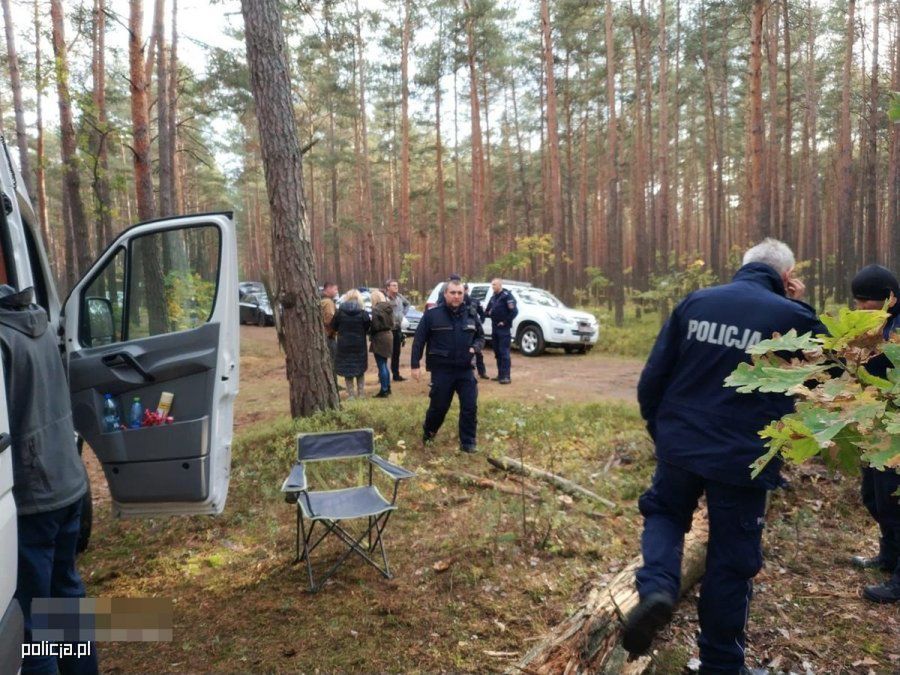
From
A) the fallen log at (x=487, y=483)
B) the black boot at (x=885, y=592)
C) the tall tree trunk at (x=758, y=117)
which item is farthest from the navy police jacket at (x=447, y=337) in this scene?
the tall tree trunk at (x=758, y=117)

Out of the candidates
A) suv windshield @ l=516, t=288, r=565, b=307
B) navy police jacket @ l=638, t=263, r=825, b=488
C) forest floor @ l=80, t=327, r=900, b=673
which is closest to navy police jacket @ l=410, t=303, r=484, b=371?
forest floor @ l=80, t=327, r=900, b=673

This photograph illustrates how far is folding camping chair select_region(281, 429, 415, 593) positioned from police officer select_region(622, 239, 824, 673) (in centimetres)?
192

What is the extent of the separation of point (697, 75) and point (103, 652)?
30.8 meters

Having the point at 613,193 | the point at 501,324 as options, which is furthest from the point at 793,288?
the point at 613,193

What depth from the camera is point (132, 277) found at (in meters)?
3.81

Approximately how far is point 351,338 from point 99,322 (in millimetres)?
5621

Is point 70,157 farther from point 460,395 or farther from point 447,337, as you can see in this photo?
point 460,395

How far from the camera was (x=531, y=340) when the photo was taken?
1429 cm

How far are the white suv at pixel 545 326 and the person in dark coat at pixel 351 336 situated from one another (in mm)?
4550

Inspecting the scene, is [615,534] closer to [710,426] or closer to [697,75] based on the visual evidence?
[710,426]

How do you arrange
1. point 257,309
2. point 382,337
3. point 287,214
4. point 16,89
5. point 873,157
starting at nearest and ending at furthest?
point 287,214, point 382,337, point 16,89, point 873,157, point 257,309

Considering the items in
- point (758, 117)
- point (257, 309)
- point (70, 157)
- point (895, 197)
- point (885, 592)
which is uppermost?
point (758, 117)

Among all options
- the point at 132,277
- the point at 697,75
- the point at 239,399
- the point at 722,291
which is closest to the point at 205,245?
the point at 132,277

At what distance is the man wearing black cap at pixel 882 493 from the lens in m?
3.37
